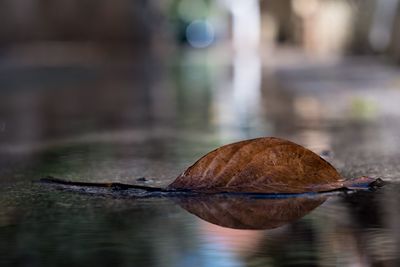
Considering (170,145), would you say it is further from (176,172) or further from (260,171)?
(260,171)

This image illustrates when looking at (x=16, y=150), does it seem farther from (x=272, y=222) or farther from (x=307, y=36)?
(x=307, y=36)

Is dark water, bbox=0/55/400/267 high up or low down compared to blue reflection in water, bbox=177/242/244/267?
up

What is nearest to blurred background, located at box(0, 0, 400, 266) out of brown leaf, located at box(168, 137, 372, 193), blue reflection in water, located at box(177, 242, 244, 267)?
blue reflection in water, located at box(177, 242, 244, 267)

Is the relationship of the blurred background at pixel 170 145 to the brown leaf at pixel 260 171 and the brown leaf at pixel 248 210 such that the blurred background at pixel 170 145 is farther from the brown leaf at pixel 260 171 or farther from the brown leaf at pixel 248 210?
the brown leaf at pixel 260 171

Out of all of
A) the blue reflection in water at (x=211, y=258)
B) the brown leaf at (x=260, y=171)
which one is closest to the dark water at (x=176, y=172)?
the blue reflection in water at (x=211, y=258)

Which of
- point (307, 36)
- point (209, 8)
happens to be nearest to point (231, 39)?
point (209, 8)


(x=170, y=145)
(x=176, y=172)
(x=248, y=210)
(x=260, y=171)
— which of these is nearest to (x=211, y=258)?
(x=248, y=210)

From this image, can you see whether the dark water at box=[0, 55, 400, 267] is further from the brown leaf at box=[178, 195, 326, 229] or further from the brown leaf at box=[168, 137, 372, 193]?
the brown leaf at box=[168, 137, 372, 193]
